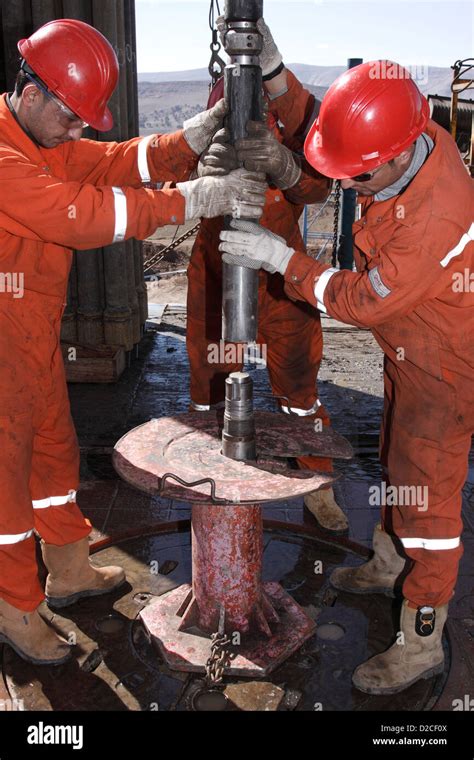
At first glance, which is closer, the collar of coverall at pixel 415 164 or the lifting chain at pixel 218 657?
the collar of coverall at pixel 415 164

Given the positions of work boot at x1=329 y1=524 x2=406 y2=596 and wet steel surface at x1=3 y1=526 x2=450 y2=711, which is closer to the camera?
wet steel surface at x1=3 y1=526 x2=450 y2=711

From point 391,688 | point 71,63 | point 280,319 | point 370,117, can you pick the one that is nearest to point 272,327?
point 280,319

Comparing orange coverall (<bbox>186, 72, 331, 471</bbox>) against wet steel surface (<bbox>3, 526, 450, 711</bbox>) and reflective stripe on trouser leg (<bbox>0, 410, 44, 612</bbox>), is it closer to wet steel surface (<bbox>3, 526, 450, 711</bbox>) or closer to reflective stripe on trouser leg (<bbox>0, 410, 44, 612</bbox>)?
wet steel surface (<bbox>3, 526, 450, 711</bbox>)

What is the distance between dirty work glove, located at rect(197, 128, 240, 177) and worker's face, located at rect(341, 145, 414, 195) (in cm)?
42

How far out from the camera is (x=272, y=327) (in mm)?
4094

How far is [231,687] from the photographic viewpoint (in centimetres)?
289

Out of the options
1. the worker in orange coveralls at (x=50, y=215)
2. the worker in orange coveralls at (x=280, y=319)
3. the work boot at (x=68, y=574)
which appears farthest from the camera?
the worker in orange coveralls at (x=280, y=319)

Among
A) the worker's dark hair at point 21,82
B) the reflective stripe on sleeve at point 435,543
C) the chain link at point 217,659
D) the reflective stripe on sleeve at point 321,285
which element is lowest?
the chain link at point 217,659

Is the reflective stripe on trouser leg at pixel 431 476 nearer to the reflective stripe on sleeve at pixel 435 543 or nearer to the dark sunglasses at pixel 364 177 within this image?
the reflective stripe on sleeve at pixel 435 543

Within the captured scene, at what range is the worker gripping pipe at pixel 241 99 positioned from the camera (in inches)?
100

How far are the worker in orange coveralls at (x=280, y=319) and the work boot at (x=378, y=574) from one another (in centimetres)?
51

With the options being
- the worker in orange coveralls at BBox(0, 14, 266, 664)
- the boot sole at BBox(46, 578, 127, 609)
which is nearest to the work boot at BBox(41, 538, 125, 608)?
the boot sole at BBox(46, 578, 127, 609)

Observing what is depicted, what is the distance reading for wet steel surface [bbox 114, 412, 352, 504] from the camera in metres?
2.53

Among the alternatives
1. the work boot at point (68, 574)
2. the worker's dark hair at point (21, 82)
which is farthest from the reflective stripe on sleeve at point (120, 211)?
the work boot at point (68, 574)
